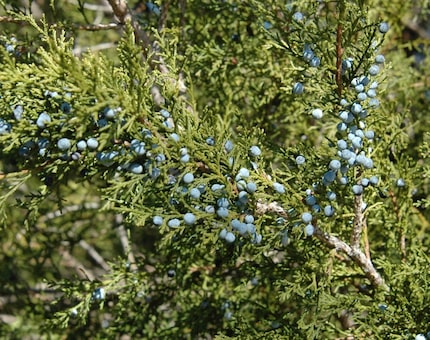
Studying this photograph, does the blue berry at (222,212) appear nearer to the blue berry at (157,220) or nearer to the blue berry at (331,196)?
the blue berry at (157,220)

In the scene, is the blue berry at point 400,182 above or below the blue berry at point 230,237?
below

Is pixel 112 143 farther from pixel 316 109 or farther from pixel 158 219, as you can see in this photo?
pixel 316 109

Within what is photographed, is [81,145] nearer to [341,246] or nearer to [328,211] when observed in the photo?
[328,211]

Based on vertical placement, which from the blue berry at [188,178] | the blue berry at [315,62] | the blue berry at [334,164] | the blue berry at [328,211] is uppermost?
the blue berry at [315,62]

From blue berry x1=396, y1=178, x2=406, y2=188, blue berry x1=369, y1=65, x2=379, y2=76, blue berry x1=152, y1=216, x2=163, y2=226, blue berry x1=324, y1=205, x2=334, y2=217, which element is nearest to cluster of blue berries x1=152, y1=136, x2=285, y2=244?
blue berry x1=152, y1=216, x2=163, y2=226

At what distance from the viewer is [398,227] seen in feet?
5.25

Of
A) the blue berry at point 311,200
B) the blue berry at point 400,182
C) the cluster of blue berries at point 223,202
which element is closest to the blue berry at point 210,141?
the cluster of blue berries at point 223,202

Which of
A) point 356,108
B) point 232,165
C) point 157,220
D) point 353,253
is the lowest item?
point 353,253

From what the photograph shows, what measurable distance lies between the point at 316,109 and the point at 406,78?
3.03ft

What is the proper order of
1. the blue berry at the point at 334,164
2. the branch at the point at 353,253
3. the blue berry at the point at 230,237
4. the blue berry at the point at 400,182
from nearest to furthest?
the blue berry at the point at 230,237 → the blue berry at the point at 334,164 → the branch at the point at 353,253 → the blue berry at the point at 400,182

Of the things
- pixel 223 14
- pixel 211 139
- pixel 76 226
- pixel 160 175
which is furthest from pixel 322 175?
pixel 76 226

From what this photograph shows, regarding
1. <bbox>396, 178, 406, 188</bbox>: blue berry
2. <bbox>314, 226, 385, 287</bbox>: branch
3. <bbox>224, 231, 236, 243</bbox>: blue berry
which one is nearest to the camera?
<bbox>224, 231, 236, 243</bbox>: blue berry

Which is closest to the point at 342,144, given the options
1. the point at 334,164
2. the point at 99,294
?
the point at 334,164

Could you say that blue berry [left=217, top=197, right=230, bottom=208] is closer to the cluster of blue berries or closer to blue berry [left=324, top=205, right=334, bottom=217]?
the cluster of blue berries
